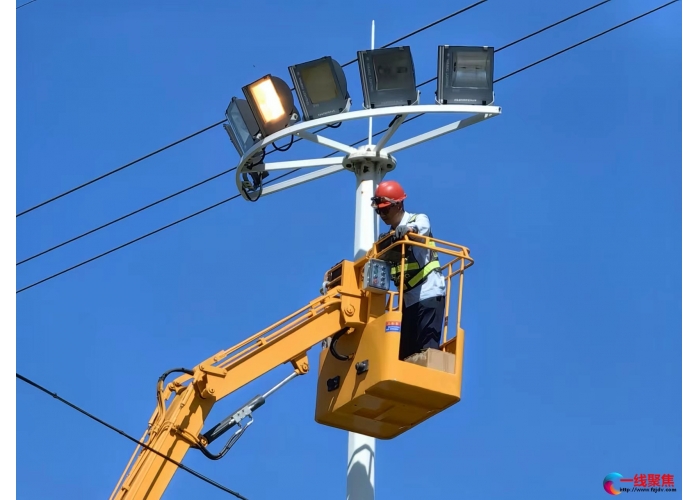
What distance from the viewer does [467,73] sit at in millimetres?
17281

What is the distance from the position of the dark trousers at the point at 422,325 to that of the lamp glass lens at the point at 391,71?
2946 millimetres

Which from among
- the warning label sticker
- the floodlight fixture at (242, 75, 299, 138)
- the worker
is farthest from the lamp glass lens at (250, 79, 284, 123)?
the warning label sticker

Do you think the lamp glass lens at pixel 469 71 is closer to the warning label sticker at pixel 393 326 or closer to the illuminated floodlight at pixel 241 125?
the illuminated floodlight at pixel 241 125

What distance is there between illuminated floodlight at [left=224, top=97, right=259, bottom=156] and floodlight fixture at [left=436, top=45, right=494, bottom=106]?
7.98ft

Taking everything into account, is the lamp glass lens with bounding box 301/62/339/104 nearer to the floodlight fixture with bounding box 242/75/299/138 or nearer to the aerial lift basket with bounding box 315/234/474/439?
the floodlight fixture with bounding box 242/75/299/138

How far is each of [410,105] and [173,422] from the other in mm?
4975

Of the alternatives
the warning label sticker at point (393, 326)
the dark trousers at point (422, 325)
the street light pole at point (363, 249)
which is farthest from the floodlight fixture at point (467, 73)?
the warning label sticker at point (393, 326)

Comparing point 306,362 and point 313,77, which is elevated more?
point 313,77

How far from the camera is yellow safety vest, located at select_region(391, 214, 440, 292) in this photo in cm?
1578

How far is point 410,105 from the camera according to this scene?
17062mm

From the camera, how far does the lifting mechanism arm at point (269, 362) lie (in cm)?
1474

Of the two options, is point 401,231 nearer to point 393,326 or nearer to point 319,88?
point 393,326
